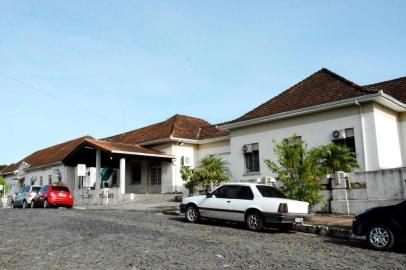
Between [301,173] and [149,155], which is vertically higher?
[149,155]

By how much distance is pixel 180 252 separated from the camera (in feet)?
25.6

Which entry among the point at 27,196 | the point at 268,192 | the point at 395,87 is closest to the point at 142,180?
the point at 27,196

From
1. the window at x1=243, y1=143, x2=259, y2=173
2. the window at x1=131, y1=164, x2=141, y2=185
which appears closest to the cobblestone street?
the window at x1=243, y1=143, x2=259, y2=173

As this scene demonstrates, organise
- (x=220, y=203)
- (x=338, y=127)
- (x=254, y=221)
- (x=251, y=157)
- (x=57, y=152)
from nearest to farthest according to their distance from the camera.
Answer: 1. (x=254, y=221)
2. (x=220, y=203)
3. (x=338, y=127)
4. (x=251, y=157)
5. (x=57, y=152)

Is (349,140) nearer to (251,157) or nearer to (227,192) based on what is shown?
(251,157)

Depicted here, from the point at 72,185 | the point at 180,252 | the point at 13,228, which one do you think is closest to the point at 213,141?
Result: the point at 72,185

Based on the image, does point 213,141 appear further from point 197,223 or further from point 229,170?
point 197,223

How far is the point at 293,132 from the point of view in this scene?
2069 centimetres

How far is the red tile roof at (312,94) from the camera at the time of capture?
755 inches

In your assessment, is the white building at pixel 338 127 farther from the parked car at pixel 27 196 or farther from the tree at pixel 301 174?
the parked car at pixel 27 196

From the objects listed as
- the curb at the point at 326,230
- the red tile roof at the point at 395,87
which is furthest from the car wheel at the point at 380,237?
the red tile roof at the point at 395,87

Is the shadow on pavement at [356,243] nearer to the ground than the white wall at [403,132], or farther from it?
nearer to the ground

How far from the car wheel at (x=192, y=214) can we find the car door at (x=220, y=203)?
244mm

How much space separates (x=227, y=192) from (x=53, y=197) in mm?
14107
